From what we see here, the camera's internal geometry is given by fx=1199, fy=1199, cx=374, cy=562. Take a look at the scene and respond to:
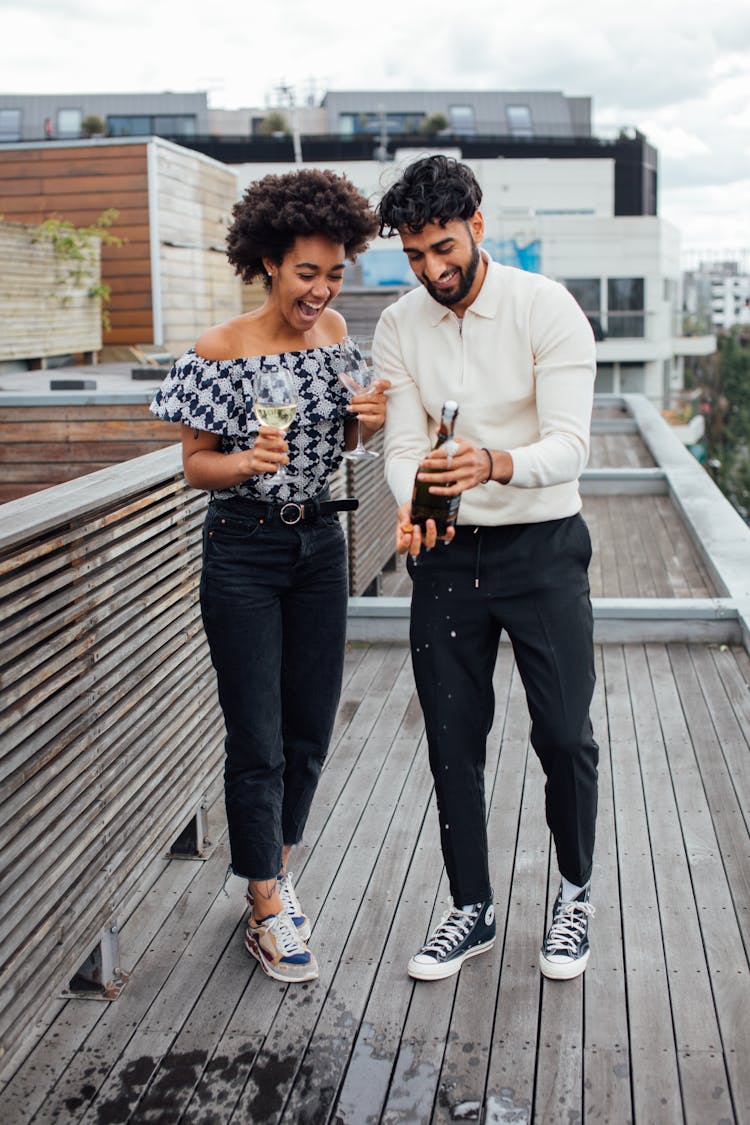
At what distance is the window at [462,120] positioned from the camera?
44.5m

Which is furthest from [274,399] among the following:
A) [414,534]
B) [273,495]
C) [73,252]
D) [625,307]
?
[625,307]

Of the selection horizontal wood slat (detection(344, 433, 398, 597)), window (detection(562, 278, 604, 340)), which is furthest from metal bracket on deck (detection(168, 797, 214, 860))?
window (detection(562, 278, 604, 340))

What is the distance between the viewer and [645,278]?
1427 inches

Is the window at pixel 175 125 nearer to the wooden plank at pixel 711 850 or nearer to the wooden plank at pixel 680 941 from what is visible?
the wooden plank at pixel 711 850

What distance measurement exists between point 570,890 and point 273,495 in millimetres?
1100

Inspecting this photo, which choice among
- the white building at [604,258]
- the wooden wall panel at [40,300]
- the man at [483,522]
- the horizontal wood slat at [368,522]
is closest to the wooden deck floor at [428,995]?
the man at [483,522]

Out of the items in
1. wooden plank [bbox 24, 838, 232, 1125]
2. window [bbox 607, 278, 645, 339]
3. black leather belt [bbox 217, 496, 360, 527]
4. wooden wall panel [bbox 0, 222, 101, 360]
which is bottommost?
wooden plank [bbox 24, 838, 232, 1125]

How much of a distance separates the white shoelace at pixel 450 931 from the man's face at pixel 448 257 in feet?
4.39

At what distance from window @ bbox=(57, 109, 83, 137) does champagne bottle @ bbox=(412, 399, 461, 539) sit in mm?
45876

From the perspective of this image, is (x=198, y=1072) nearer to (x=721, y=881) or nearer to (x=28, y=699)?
(x=28, y=699)

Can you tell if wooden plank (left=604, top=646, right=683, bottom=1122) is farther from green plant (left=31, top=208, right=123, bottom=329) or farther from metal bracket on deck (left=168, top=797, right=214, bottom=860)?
green plant (left=31, top=208, right=123, bottom=329)

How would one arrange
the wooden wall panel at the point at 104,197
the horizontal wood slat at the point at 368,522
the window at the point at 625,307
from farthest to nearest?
the window at the point at 625,307 → the wooden wall panel at the point at 104,197 → the horizontal wood slat at the point at 368,522

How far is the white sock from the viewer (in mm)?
2672

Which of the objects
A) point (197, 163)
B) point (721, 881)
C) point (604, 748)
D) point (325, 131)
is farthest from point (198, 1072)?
point (325, 131)
